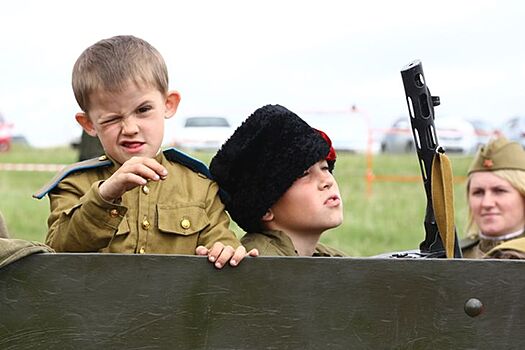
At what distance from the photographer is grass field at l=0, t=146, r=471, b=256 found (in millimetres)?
10586

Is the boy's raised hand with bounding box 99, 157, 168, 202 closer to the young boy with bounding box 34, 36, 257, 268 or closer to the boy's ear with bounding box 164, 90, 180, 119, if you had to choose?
the young boy with bounding box 34, 36, 257, 268

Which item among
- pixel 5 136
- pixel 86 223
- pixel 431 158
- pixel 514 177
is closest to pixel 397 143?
pixel 5 136

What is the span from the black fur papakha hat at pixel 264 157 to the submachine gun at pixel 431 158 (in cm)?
33

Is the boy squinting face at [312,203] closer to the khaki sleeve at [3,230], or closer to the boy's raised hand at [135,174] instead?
the boy's raised hand at [135,174]

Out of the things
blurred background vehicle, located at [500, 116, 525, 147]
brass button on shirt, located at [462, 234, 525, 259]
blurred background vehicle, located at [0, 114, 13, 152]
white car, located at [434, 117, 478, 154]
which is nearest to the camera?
brass button on shirt, located at [462, 234, 525, 259]

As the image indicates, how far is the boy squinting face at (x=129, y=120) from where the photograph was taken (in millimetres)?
3154

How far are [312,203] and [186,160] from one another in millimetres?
412

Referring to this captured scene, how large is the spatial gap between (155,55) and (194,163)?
34 cm

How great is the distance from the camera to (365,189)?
15.9m

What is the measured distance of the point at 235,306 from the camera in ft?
8.67

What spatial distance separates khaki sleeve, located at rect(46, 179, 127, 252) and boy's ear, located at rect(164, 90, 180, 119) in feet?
1.32

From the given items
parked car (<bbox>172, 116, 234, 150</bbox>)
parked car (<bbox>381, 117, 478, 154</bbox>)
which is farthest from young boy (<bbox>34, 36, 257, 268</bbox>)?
parked car (<bbox>381, 117, 478, 154</bbox>)

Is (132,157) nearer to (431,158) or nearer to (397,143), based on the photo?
(431,158)

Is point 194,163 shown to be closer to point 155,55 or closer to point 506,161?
point 155,55
